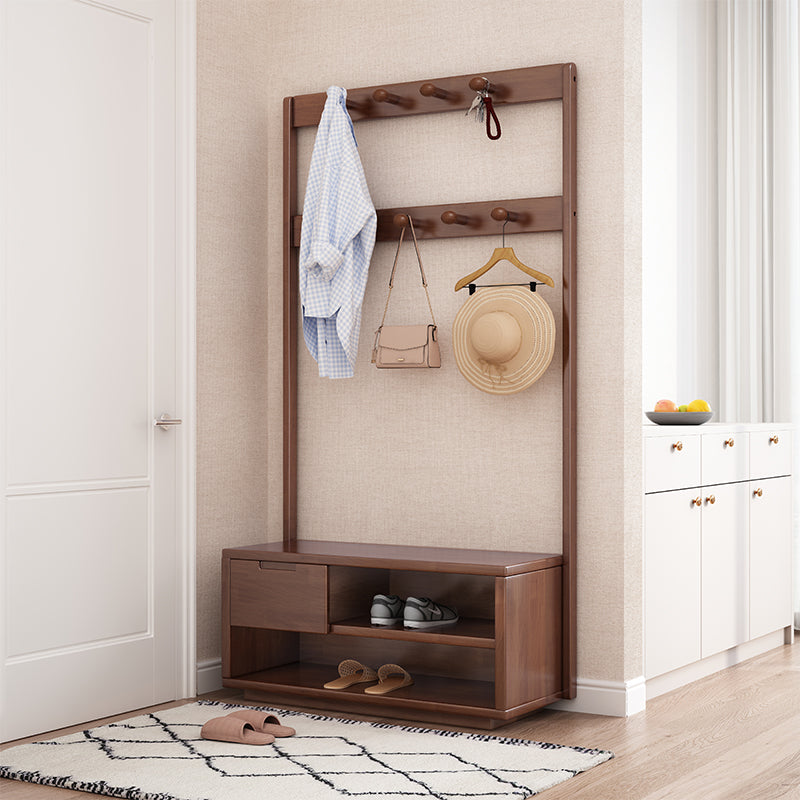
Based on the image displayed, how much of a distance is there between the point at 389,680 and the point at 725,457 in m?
1.46

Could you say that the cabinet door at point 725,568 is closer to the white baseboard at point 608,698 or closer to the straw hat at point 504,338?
the white baseboard at point 608,698

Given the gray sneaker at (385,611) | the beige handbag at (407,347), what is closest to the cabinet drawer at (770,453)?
the beige handbag at (407,347)

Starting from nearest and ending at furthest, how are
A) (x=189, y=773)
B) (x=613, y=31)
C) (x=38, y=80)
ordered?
(x=189, y=773) → (x=38, y=80) → (x=613, y=31)

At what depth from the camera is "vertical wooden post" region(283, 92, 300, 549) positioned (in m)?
3.93

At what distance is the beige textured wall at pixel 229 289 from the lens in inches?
148

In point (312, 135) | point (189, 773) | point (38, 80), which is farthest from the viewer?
point (312, 135)

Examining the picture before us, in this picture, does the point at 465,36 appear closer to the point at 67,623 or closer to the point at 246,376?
A: the point at 246,376

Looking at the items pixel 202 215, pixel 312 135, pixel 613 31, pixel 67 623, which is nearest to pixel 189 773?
pixel 67 623

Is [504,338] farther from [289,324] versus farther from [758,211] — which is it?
[758,211]

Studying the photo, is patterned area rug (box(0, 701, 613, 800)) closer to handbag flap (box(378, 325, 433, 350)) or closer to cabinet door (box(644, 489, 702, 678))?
cabinet door (box(644, 489, 702, 678))

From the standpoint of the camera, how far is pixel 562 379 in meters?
3.54

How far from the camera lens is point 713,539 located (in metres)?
4.02

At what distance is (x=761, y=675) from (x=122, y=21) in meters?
2.98

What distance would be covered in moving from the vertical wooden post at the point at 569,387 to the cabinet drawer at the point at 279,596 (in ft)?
2.34
